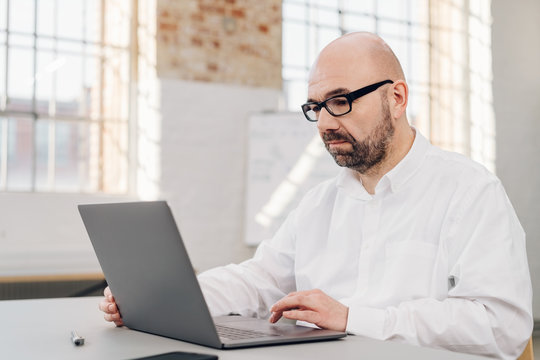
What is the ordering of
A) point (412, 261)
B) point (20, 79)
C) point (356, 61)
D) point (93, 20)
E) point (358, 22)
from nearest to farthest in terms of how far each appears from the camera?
point (412, 261) → point (356, 61) → point (20, 79) → point (93, 20) → point (358, 22)

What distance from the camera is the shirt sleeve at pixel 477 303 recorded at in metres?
1.55

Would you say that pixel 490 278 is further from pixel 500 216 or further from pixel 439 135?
pixel 439 135

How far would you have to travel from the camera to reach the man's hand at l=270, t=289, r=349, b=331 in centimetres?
148

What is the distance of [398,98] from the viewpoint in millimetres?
1975

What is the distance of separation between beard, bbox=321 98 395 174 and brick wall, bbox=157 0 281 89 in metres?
3.42

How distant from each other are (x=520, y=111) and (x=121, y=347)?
6437mm

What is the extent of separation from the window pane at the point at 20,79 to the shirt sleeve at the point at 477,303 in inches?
153

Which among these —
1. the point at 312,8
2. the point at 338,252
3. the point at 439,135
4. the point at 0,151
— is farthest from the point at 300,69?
the point at 338,252

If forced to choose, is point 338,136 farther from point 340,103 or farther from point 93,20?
point 93,20

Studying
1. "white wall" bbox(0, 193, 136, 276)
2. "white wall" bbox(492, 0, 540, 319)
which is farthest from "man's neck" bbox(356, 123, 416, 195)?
"white wall" bbox(492, 0, 540, 319)

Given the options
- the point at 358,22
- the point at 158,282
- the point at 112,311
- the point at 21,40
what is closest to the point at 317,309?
the point at 158,282

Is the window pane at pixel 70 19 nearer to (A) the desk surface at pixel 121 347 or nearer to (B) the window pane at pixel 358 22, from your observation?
(B) the window pane at pixel 358 22

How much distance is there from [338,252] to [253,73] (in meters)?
3.69

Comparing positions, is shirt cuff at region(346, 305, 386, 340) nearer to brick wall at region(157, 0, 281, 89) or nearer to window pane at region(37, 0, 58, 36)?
brick wall at region(157, 0, 281, 89)
